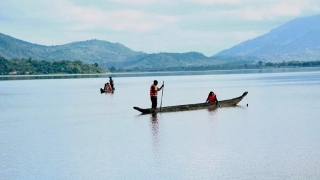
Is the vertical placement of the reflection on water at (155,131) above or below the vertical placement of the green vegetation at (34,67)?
above

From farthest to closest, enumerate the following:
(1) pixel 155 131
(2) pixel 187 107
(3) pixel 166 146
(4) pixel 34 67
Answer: (4) pixel 34 67, (2) pixel 187 107, (1) pixel 155 131, (3) pixel 166 146

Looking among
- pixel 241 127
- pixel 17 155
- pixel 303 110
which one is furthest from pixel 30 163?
pixel 303 110

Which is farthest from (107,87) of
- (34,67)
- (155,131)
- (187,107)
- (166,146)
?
(34,67)

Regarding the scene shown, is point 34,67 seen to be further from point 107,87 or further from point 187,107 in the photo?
point 187,107

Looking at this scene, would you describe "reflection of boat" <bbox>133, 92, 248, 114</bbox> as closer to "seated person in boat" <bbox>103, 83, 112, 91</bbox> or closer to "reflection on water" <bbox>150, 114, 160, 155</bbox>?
"reflection on water" <bbox>150, 114, 160, 155</bbox>

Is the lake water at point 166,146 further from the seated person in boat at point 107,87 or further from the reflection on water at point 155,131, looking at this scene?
the seated person in boat at point 107,87

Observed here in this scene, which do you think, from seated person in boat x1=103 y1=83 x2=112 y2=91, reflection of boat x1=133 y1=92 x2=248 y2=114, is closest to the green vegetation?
seated person in boat x1=103 y1=83 x2=112 y2=91

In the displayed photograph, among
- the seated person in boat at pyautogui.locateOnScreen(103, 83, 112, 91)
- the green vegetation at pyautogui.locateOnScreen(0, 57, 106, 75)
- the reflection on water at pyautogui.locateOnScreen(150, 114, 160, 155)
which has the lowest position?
the green vegetation at pyautogui.locateOnScreen(0, 57, 106, 75)

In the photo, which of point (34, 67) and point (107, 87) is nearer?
point (107, 87)

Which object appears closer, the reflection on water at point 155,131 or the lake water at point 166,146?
the lake water at point 166,146

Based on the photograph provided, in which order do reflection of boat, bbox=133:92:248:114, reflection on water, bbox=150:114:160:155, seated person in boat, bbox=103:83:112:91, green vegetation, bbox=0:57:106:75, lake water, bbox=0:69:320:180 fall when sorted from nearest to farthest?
1. lake water, bbox=0:69:320:180
2. reflection on water, bbox=150:114:160:155
3. reflection of boat, bbox=133:92:248:114
4. seated person in boat, bbox=103:83:112:91
5. green vegetation, bbox=0:57:106:75

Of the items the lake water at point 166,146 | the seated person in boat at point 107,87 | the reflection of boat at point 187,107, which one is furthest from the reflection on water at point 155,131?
the seated person in boat at point 107,87

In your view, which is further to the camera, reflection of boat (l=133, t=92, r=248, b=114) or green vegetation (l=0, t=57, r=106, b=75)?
green vegetation (l=0, t=57, r=106, b=75)

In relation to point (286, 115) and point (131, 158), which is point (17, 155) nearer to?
point (131, 158)
